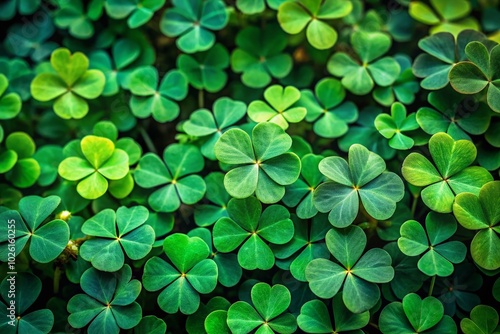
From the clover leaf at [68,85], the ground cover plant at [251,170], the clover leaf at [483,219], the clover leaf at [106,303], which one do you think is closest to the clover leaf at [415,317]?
the ground cover plant at [251,170]

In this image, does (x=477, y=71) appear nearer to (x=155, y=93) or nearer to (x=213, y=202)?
(x=213, y=202)

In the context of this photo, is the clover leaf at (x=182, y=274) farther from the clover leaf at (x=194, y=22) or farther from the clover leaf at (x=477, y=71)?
the clover leaf at (x=477, y=71)

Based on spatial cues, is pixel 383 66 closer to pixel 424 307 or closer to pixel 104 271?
pixel 424 307

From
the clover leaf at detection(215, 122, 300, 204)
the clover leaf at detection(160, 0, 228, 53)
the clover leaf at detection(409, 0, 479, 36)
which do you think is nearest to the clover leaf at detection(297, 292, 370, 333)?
the clover leaf at detection(215, 122, 300, 204)

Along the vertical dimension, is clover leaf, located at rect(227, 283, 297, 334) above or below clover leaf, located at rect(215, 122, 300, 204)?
below

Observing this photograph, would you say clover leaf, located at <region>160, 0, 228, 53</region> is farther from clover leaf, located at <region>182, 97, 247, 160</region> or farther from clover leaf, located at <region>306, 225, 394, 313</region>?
clover leaf, located at <region>306, 225, 394, 313</region>

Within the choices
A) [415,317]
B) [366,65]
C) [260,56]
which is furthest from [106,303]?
[366,65]
